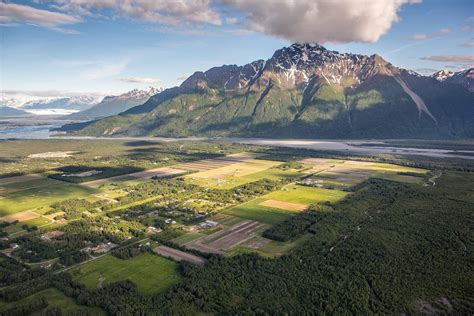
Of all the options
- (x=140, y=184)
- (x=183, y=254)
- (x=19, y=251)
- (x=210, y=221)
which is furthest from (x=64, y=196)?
(x=183, y=254)

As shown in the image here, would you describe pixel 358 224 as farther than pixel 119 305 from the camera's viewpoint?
Yes

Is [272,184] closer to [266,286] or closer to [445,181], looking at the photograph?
[445,181]

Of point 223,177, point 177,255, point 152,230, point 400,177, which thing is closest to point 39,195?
point 152,230

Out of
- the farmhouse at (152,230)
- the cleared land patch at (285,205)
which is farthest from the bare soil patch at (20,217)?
the cleared land patch at (285,205)

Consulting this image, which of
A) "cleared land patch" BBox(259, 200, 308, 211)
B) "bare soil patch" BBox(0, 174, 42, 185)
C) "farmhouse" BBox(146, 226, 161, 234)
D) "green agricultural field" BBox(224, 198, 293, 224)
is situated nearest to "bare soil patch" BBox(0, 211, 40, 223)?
"farmhouse" BBox(146, 226, 161, 234)

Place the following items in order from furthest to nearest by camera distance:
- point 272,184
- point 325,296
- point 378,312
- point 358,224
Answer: point 272,184
point 358,224
point 325,296
point 378,312

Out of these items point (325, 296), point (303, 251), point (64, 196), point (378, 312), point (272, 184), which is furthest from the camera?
point (272, 184)

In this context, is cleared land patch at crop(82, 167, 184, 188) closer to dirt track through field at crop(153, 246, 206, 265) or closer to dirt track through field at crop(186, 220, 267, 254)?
dirt track through field at crop(186, 220, 267, 254)
